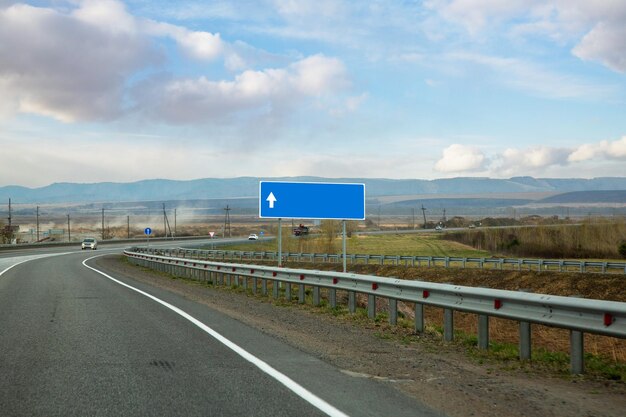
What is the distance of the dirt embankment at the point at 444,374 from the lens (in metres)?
7.22

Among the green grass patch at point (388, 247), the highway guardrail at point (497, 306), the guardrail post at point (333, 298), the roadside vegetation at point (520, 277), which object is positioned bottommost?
the green grass patch at point (388, 247)

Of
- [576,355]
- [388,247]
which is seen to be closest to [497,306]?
[576,355]

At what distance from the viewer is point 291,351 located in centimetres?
1070

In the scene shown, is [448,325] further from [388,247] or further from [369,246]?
[369,246]

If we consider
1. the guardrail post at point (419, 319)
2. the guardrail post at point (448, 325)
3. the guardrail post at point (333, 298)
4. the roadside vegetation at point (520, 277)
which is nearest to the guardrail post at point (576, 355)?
the roadside vegetation at point (520, 277)

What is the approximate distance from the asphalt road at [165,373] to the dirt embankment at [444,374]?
1.39ft

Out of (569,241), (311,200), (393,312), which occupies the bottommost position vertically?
(569,241)

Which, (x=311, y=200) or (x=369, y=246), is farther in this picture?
(x=369, y=246)

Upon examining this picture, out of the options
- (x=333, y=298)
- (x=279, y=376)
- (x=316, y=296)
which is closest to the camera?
(x=279, y=376)

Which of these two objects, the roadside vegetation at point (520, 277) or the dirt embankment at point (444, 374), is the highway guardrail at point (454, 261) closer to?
the roadside vegetation at point (520, 277)

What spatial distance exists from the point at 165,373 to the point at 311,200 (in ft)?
52.4

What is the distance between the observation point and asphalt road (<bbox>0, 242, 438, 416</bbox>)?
694 centimetres

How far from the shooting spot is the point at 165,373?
A: 865cm

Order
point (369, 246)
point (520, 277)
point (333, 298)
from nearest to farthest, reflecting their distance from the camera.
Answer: point (333, 298) < point (520, 277) < point (369, 246)
